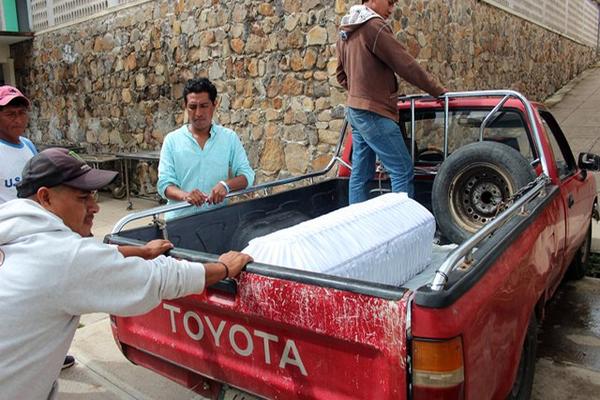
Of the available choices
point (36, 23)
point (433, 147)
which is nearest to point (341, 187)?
point (433, 147)

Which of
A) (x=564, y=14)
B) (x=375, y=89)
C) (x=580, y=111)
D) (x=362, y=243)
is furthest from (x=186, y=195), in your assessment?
(x=564, y=14)

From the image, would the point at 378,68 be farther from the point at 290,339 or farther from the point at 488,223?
the point at 290,339

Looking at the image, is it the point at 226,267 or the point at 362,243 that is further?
the point at 362,243

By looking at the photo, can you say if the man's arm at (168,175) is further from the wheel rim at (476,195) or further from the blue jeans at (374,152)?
the wheel rim at (476,195)

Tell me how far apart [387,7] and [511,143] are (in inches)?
52.0

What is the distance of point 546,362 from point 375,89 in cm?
214

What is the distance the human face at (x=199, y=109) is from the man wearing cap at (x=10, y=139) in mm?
987

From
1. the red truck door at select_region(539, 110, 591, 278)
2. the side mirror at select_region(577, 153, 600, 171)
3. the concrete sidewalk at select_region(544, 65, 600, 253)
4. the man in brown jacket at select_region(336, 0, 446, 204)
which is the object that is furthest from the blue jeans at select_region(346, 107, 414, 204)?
the concrete sidewalk at select_region(544, 65, 600, 253)

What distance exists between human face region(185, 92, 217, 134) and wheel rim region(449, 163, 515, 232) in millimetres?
1641

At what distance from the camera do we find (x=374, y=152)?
13.0 feet

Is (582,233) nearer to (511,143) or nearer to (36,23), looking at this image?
(511,143)

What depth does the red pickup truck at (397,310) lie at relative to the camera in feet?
5.58

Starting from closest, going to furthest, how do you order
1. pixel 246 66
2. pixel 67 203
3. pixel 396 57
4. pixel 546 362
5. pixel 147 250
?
pixel 67 203 < pixel 147 250 < pixel 546 362 < pixel 396 57 < pixel 246 66

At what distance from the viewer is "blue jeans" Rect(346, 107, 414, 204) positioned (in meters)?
3.73
